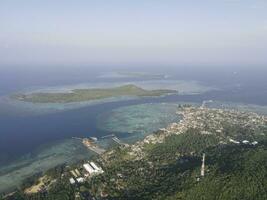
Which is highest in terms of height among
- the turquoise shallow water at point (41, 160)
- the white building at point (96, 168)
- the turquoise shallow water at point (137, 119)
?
the white building at point (96, 168)

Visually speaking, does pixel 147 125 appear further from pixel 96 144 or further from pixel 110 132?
pixel 96 144

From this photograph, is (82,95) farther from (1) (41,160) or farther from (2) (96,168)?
(2) (96,168)

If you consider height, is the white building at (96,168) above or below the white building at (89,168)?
above

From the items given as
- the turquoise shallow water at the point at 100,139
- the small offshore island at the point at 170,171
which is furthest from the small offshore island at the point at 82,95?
the small offshore island at the point at 170,171

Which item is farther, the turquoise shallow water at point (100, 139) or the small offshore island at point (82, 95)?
the small offshore island at point (82, 95)

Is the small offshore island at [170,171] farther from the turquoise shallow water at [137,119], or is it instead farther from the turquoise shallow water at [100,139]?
the turquoise shallow water at [137,119]

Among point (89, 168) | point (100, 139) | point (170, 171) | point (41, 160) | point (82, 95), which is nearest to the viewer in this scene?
point (170, 171)

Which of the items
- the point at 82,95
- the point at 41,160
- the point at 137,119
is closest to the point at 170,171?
the point at 41,160

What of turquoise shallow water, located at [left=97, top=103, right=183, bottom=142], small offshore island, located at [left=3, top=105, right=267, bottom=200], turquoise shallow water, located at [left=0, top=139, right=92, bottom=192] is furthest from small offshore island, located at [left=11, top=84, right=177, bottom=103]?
small offshore island, located at [left=3, top=105, right=267, bottom=200]

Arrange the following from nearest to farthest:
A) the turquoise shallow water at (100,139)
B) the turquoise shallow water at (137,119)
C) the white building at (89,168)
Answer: the white building at (89,168)
the turquoise shallow water at (100,139)
the turquoise shallow water at (137,119)

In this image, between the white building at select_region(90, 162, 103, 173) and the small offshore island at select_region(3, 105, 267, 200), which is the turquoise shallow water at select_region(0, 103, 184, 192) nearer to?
the small offshore island at select_region(3, 105, 267, 200)
